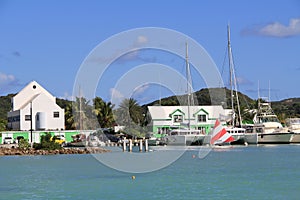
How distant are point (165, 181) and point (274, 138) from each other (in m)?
56.0

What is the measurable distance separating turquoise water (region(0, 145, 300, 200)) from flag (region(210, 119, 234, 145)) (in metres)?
23.6

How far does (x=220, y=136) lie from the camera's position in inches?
3457

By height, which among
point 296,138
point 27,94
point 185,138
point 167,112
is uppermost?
point 27,94

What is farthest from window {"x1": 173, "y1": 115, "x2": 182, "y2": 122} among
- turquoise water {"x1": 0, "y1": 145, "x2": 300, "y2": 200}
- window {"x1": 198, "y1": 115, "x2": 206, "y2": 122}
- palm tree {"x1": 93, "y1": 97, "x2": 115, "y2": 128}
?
turquoise water {"x1": 0, "y1": 145, "x2": 300, "y2": 200}

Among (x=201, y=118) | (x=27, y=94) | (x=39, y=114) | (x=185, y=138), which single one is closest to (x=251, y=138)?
(x=185, y=138)

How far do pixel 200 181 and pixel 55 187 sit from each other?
9413 mm

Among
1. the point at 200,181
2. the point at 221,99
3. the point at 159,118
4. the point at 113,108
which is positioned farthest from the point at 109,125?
the point at 200,181

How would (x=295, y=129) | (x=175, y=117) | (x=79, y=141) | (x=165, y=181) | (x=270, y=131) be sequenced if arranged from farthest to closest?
(x=175, y=117)
(x=295, y=129)
(x=270, y=131)
(x=79, y=141)
(x=165, y=181)

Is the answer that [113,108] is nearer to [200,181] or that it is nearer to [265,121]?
[265,121]

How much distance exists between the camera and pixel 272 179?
43469 mm

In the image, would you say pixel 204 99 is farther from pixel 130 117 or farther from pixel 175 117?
pixel 175 117

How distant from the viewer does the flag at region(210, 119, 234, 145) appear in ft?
283

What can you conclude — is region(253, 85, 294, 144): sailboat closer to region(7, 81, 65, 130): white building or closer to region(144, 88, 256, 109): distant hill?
region(144, 88, 256, 109): distant hill

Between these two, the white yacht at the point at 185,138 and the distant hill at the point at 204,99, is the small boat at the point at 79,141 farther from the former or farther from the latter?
the distant hill at the point at 204,99
